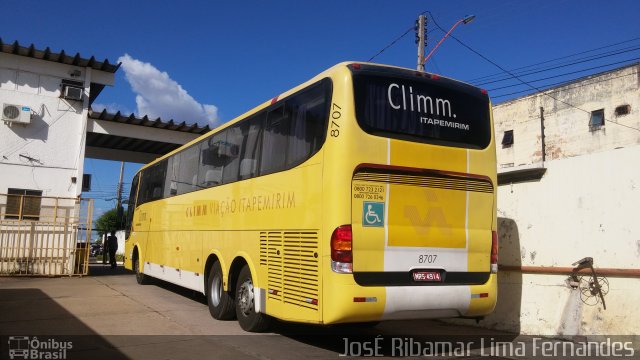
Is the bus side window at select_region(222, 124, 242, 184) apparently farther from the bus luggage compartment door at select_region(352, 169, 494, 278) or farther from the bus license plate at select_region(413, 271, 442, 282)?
the bus license plate at select_region(413, 271, 442, 282)

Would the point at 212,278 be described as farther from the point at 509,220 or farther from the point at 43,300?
the point at 509,220

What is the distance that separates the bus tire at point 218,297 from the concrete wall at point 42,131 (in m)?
9.46

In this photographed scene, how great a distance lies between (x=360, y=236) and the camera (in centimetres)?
580

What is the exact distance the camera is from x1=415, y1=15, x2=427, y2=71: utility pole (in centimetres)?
1802

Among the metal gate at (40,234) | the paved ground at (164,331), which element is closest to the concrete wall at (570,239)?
the paved ground at (164,331)

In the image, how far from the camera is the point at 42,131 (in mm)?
15984

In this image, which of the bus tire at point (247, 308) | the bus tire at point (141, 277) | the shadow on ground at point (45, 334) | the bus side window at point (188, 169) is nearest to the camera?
the shadow on ground at point (45, 334)

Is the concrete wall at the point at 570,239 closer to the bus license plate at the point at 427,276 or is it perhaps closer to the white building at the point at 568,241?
the white building at the point at 568,241

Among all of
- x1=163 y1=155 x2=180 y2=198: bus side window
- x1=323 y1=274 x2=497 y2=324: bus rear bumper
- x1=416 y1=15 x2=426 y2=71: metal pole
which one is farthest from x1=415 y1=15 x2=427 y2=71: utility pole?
x1=323 y1=274 x2=497 y2=324: bus rear bumper

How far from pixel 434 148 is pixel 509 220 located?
3117 millimetres

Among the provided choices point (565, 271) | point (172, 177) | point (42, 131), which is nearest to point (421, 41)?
point (172, 177)

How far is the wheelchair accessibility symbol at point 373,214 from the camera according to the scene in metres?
5.86

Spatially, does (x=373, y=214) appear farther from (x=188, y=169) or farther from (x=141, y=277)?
(x=141, y=277)

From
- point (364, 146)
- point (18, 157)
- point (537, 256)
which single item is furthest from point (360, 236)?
point (18, 157)
